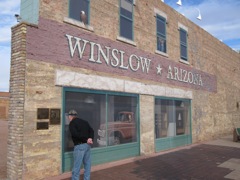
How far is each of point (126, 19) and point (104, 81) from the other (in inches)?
116

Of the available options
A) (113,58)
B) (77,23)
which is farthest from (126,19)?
(77,23)

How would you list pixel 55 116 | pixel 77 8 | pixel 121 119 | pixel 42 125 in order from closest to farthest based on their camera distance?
1. pixel 42 125
2. pixel 55 116
3. pixel 77 8
4. pixel 121 119

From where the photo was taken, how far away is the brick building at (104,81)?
7.11m

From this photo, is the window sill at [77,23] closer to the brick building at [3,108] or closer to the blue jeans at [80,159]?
the blue jeans at [80,159]

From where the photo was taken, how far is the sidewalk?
7.55m

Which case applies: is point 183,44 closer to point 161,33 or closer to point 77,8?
point 161,33

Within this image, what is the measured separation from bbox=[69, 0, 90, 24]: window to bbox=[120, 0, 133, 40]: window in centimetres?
184

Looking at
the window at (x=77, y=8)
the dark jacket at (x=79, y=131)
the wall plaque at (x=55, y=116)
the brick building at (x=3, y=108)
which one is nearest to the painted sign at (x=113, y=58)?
the window at (x=77, y=8)

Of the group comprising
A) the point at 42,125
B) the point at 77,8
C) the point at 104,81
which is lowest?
the point at 42,125

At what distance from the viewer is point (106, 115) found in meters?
9.45

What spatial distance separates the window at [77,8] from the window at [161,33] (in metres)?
4.54

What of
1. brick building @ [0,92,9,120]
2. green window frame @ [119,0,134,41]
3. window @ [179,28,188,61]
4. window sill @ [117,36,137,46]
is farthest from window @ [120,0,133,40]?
brick building @ [0,92,9,120]

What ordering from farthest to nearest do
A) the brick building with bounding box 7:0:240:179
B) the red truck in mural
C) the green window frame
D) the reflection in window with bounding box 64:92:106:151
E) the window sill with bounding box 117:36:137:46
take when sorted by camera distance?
the green window frame, the window sill with bounding box 117:36:137:46, the red truck in mural, the reflection in window with bounding box 64:92:106:151, the brick building with bounding box 7:0:240:179

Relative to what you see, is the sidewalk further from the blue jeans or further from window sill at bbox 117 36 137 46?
window sill at bbox 117 36 137 46
